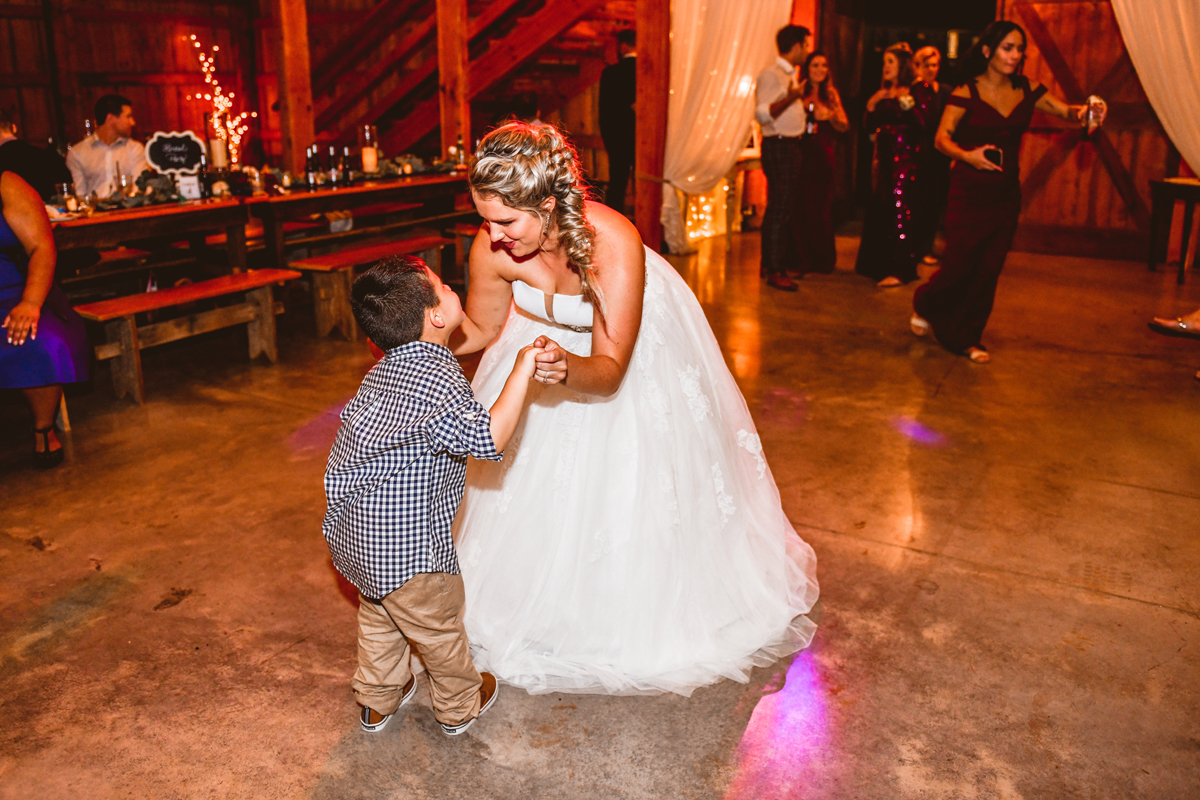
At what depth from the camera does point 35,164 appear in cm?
538

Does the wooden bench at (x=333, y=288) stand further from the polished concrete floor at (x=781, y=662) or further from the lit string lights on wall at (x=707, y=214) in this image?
the lit string lights on wall at (x=707, y=214)

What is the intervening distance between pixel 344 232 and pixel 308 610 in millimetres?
5038

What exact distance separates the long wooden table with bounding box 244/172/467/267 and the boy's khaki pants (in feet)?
13.3

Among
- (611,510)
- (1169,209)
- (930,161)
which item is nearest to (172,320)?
(611,510)

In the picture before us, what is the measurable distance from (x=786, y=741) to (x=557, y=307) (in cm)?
120

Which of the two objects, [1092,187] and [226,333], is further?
[1092,187]

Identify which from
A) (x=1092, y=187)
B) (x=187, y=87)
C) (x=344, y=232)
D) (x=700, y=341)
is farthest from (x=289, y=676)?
(x=187, y=87)

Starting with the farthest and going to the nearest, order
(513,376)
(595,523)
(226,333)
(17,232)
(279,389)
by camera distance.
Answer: (226,333), (279,389), (17,232), (595,523), (513,376)

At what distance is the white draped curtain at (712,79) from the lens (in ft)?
23.5

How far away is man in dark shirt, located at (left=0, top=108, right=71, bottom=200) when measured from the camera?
16.2ft

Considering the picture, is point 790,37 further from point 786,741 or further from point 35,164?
point 786,741

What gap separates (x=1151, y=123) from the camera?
7.72 m

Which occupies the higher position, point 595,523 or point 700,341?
point 700,341

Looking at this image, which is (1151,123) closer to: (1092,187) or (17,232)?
(1092,187)
